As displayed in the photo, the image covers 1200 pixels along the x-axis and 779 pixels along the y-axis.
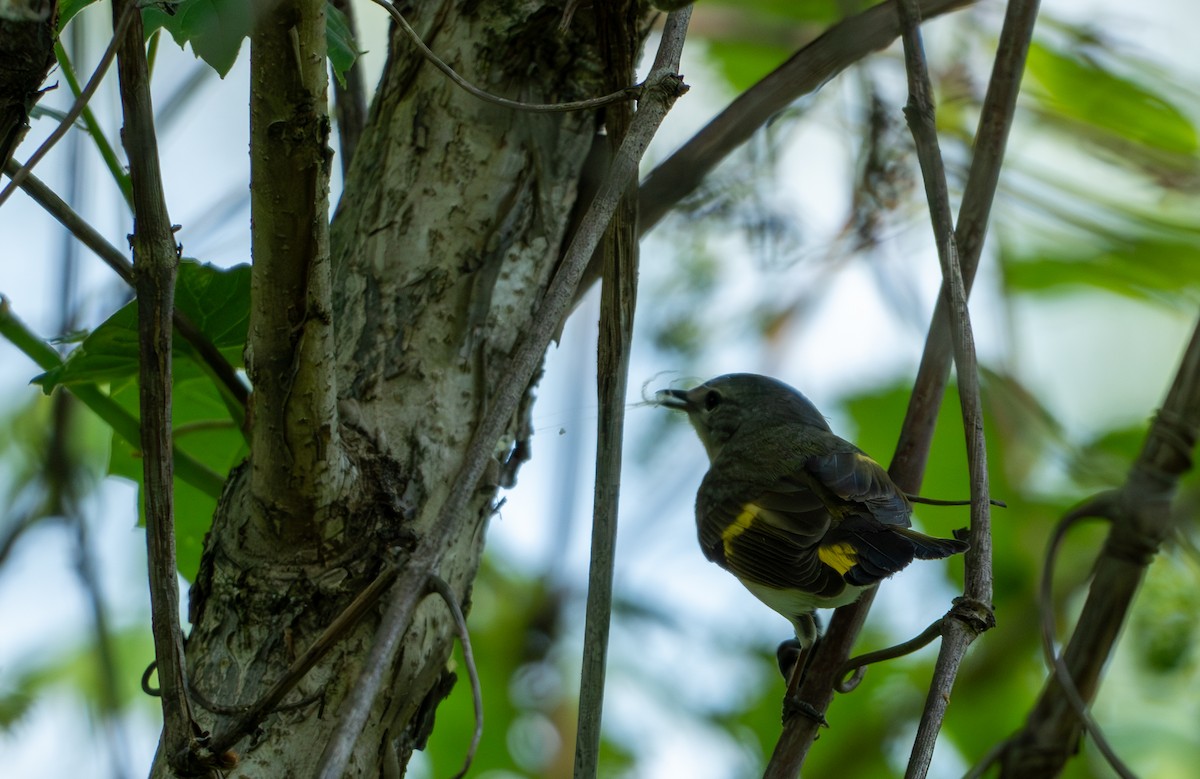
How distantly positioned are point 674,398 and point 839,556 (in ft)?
3.56

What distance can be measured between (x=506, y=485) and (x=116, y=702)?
831 millimetres

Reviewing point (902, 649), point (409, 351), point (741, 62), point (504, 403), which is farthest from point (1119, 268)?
point (504, 403)

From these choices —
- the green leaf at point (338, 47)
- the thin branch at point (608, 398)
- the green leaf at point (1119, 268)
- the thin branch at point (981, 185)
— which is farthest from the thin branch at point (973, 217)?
the green leaf at point (338, 47)

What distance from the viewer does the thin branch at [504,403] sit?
1081 millimetres

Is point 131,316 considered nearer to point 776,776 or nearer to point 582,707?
point 582,707

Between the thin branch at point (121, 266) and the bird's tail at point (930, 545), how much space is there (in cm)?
127

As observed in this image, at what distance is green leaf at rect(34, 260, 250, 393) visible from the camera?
158 cm

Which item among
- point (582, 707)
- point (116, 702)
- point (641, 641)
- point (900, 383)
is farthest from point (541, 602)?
point (582, 707)

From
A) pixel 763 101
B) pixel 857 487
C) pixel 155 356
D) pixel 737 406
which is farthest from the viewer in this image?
pixel 737 406

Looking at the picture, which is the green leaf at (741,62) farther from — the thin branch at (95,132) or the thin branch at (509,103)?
the thin branch at (95,132)

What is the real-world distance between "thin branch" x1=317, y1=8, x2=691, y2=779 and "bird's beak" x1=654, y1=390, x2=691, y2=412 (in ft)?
5.57

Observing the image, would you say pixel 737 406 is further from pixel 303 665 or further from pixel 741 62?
pixel 303 665

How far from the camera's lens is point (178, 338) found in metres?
1.63

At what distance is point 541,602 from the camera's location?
3.33 meters
